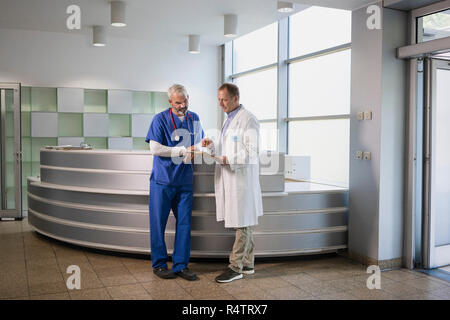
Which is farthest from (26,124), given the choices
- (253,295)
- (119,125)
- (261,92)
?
(253,295)

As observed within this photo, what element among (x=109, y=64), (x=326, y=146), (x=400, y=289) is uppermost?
(x=109, y=64)

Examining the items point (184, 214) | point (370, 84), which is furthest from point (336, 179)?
point (184, 214)

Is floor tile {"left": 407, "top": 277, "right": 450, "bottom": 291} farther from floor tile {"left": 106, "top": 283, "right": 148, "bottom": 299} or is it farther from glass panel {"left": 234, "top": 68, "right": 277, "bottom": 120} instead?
glass panel {"left": 234, "top": 68, "right": 277, "bottom": 120}

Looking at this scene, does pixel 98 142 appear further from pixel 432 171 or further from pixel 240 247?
pixel 432 171

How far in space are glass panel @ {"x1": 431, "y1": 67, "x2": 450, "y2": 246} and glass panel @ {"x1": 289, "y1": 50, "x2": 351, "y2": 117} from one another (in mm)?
1575

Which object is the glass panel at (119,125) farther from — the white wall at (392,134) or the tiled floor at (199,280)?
the white wall at (392,134)

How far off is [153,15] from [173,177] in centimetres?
345

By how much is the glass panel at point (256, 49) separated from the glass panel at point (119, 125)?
2326 mm

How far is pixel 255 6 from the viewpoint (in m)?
5.93

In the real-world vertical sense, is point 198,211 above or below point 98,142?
below

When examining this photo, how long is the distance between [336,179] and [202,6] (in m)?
3.01

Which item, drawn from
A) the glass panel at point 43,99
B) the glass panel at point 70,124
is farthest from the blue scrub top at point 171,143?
the glass panel at point 43,99

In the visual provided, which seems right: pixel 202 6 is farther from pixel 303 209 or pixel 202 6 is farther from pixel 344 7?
pixel 303 209

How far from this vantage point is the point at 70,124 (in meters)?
7.65
